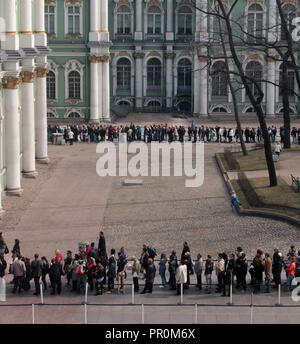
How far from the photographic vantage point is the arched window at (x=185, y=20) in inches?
2906

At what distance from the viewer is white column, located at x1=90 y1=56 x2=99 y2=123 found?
66.8 metres

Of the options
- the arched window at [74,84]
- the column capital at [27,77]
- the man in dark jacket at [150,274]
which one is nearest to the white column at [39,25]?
the column capital at [27,77]

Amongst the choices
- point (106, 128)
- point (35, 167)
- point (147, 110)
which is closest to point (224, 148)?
point (106, 128)

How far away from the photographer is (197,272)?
2667cm

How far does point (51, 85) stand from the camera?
6912 centimetres

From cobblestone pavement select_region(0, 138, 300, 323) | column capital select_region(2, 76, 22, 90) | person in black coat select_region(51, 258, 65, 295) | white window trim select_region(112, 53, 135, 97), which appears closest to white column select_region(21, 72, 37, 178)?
cobblestone pavement select_region(0, 138, 300, 323)

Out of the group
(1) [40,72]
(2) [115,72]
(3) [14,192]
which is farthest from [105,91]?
(3) [14,192]

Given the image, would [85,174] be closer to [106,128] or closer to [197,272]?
[106,128]

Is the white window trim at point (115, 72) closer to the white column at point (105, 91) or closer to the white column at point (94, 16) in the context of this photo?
the white column at point (105, 91)

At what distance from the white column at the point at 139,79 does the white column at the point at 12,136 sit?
34.2 metres

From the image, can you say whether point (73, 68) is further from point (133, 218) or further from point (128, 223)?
point (128, 223)

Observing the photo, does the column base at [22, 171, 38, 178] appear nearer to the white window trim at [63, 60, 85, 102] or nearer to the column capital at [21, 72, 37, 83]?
the column capital at [21, 72, 37, 83]
